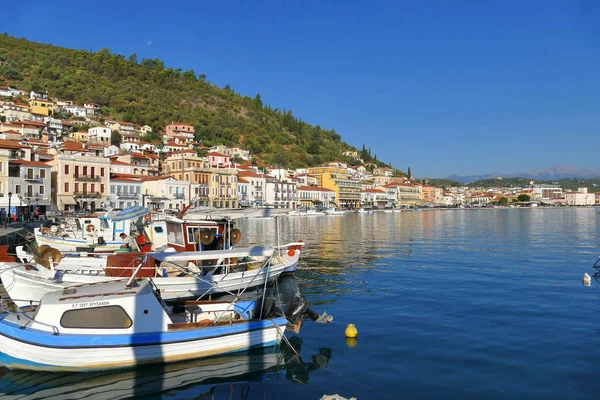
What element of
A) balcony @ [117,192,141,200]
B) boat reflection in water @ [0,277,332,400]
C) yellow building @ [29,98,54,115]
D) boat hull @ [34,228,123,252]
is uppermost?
yellow building @ [29,98,54,115]

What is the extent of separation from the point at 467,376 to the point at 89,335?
8427 mm

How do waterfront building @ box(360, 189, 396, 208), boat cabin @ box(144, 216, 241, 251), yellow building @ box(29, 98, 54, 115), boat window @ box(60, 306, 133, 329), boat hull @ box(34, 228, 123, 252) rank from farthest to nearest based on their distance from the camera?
waterfront building @ box(360, 189, 396, 208)
yellow building @ box(29, 98, 54, 115)
boat hull @ box(34, 228, 123, 252)
boat cabin @ box(144, 216, 241, 251)
boat window @ box(60, 306, 133, 329)

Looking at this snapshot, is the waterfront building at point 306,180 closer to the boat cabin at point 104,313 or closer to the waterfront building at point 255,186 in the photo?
the waterfront building at point 255,186

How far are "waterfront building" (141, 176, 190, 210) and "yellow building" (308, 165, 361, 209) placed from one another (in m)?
62.6

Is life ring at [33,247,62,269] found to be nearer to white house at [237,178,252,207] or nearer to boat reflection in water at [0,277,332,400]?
boat reflection in water at [0,277,332,400]

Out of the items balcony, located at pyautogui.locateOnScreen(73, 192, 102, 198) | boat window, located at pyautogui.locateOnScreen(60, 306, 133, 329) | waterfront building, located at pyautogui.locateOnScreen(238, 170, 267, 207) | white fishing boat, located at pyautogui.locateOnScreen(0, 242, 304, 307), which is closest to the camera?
boat window, located at pyautogui.locateOnScreen(60, 306, 133, 329)

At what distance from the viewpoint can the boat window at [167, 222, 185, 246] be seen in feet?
60.5

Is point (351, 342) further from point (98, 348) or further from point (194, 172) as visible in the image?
point (194, 172)

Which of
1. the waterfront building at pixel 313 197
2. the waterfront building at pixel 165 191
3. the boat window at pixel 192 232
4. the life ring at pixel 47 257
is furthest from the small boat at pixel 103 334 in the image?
the waterfront building at pixel 313 197

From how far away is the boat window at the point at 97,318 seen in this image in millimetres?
10273

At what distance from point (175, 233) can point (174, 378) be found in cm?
914

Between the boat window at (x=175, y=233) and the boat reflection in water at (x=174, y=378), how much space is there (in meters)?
8.06

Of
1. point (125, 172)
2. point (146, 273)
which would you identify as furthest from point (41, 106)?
point (146, 273)

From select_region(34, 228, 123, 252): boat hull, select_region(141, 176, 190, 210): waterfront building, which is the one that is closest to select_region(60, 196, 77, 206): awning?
select_region(141, 176, 190, 210): waterfront building
